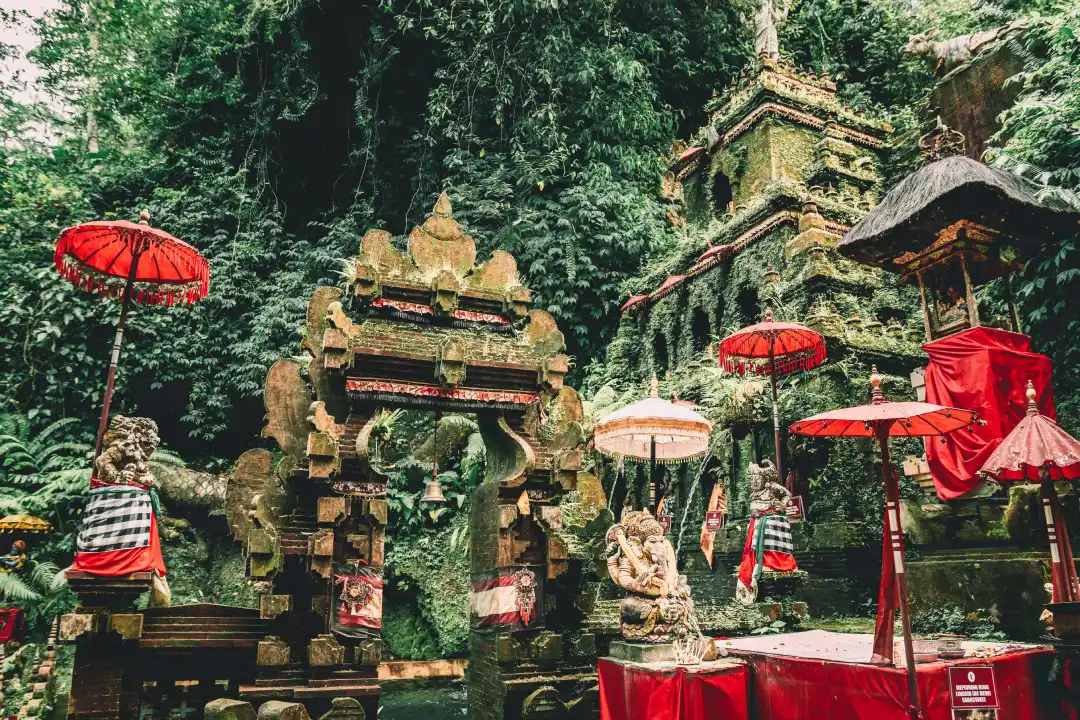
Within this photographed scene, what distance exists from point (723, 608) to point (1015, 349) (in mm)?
5154

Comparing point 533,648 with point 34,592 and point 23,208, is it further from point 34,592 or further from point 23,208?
point 23,208

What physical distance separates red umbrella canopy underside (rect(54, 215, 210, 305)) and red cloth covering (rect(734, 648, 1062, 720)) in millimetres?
7212

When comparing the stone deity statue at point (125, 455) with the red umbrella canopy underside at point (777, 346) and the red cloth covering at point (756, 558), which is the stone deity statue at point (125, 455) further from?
the red umbrella canopy underside at point (777, 346)

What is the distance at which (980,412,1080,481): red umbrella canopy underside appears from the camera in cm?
641

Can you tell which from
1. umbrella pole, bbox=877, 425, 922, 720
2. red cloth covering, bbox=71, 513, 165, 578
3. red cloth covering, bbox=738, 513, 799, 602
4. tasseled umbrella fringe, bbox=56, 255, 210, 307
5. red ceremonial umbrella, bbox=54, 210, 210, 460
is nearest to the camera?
umbrella pole, bbox=877, 425, 922, 720

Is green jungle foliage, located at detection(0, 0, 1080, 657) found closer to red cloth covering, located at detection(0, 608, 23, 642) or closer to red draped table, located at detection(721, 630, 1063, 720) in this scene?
red cloth covering, located at detection(0, 608, 23, 642)

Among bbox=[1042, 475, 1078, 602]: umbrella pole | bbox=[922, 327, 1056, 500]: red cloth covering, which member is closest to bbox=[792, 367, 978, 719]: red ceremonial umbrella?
bbox=[1042, 475, 1078, 602]: umbrella pole

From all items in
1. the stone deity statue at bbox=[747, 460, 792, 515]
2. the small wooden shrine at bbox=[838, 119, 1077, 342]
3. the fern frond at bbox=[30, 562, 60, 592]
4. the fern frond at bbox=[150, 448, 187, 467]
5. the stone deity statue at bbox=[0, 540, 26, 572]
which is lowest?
the fern frond at bbox=[30, 562, 60, 592]

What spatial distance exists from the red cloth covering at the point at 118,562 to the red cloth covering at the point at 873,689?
5462 mm

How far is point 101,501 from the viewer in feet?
20.3

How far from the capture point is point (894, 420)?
602 cm

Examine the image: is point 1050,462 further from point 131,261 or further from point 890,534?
point 131,261

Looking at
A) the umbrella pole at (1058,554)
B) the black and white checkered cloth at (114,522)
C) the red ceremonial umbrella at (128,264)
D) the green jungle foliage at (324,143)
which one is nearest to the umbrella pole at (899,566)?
the umbrella pole at (1058,554)

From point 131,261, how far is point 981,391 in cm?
1037
